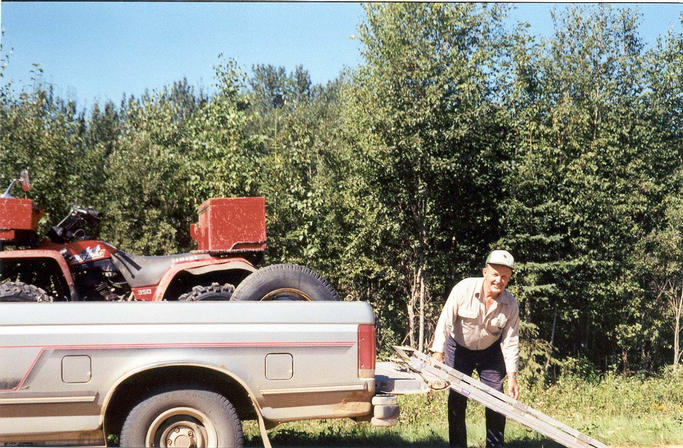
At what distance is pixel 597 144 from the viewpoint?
47.2ft

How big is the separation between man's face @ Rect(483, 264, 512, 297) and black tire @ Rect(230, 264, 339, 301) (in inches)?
51.7

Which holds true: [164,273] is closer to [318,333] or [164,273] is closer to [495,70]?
[318,333]

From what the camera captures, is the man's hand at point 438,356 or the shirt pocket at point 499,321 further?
the shirt pocket at point 499,321

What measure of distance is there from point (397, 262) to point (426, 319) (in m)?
1.95

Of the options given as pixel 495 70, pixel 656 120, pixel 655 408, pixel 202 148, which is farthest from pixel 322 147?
pixel 655 408

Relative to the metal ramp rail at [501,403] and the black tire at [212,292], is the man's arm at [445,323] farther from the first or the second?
the black tire at [212,292]

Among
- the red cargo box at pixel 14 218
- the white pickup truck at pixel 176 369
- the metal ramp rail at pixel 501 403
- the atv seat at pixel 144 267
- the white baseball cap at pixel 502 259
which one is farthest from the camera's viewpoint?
the atv seat at pixel 144 267

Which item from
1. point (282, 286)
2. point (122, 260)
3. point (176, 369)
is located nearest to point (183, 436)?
point (176, 369)

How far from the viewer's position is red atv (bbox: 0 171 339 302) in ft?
20.5

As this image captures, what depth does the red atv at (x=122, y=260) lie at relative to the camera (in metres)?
6.23

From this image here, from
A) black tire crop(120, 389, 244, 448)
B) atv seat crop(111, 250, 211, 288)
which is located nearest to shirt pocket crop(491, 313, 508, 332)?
black tire crop(120, 389, 244, 448)

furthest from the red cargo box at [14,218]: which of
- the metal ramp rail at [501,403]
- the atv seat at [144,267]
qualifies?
the metal ramp rail at [501,403]

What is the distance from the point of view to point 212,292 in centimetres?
611

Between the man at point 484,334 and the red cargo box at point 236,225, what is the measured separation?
2000 mm
